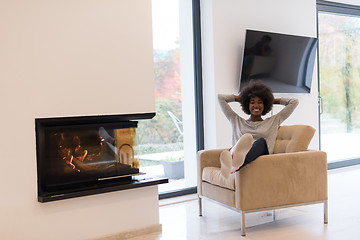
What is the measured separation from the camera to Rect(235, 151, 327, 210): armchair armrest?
323cm

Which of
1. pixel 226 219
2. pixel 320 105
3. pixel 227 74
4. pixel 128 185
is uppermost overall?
pixel 227 74

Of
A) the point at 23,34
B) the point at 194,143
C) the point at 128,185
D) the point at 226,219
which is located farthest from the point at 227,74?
the point at 23,34

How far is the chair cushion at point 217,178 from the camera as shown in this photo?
3.34m

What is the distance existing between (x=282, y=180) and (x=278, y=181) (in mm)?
36

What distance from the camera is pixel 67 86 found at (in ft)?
10.1

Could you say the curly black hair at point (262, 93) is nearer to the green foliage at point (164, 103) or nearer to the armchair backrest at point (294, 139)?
the armchair backrest at point (294, 139)

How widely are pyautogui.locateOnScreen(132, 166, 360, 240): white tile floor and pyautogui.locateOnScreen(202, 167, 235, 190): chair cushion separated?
34 cm

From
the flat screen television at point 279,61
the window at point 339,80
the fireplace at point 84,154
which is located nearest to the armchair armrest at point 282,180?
the fireplace at point 84,154

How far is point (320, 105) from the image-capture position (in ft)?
19.5

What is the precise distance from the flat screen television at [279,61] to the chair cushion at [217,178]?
1420mm

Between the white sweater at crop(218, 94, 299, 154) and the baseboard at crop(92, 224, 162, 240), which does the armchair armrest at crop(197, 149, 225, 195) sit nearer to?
the white sweater at crop(218, 94, 299, 154)

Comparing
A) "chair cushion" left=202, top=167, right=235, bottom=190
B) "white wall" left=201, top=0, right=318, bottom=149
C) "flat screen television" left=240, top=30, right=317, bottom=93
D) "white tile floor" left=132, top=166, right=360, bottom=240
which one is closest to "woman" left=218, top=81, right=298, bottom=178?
"chair cushion" left=202, top=167, right=235, bottom=190

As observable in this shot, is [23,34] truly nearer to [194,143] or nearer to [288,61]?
[194,143]

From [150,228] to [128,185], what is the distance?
42cm
